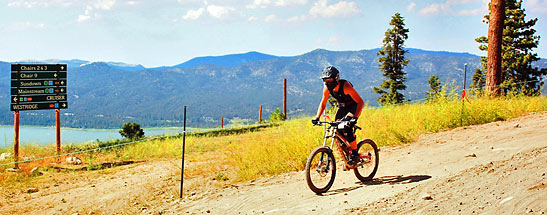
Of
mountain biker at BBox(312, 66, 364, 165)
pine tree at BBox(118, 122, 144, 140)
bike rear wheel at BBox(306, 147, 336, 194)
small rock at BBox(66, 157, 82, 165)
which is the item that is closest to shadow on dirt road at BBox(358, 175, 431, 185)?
mountain biker at BBox(312, 66, 364, 165)

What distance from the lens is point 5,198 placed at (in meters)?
10.3

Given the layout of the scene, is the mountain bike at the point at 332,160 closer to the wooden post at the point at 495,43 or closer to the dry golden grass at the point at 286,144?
the dry golden grass at the point at 286,144

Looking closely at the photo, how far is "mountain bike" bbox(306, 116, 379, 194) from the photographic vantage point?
23.4 ft

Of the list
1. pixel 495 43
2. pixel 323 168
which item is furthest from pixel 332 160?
→ pixel 495 43

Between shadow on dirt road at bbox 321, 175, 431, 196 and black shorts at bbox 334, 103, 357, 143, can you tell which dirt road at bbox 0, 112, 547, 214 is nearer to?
shadow on dirt road at bbox 321, 175, 431, 196

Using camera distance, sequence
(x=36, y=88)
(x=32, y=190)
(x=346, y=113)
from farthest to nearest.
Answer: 1. (x=36, y=88)
2. (x=32, y=190)
3. (x=346, y=113)

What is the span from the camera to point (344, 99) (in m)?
7.32

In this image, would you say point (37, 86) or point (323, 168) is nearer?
point (323, 168)

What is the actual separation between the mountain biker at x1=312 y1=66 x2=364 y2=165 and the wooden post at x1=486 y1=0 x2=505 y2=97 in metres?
11.7

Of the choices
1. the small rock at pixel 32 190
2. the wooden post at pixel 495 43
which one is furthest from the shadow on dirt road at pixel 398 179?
the wooden post at pixel 495 43

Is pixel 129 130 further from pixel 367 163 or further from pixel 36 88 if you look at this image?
pixel 367 163

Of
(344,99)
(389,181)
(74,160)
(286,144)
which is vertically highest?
(344,99)

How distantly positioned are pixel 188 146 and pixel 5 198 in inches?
301

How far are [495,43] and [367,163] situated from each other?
12250mm
